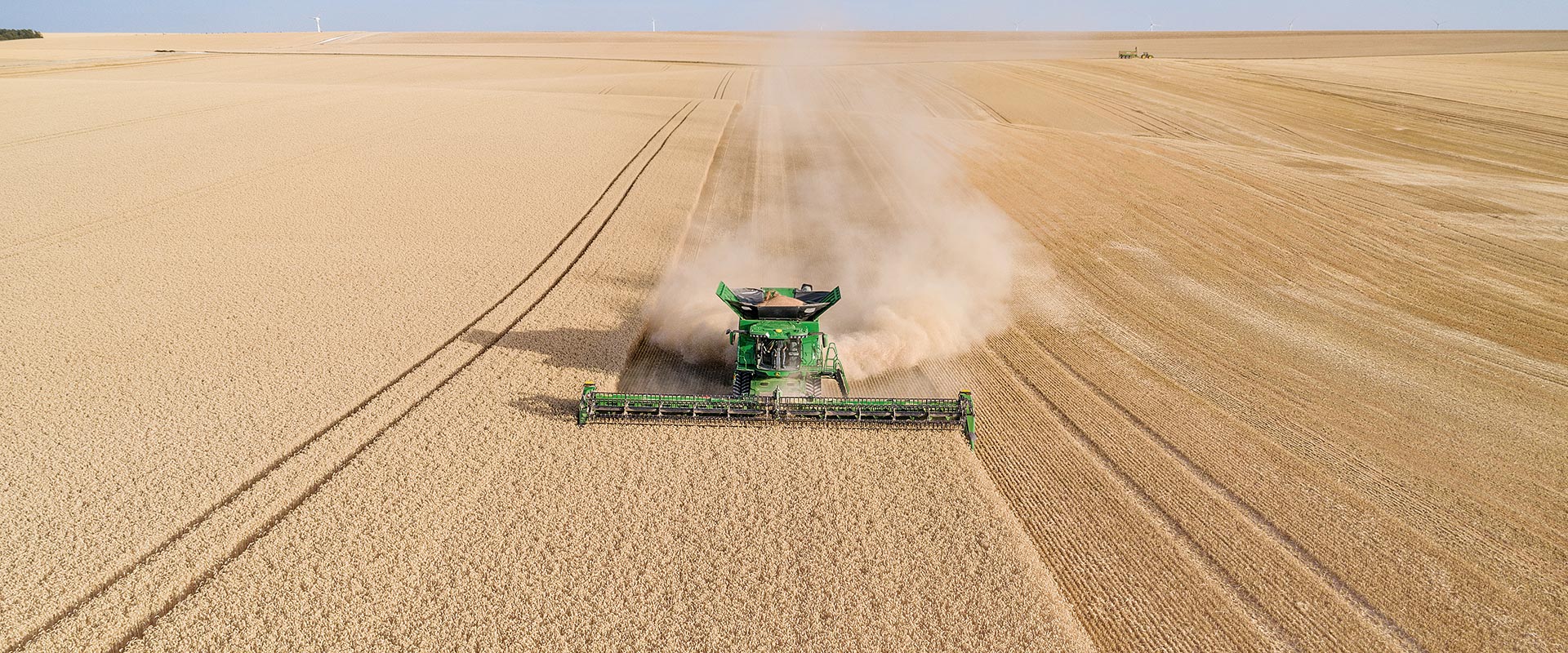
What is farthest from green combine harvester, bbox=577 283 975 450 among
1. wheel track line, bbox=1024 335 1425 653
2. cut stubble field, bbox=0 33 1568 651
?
wheel track line, bbox=1024 335 1425 653

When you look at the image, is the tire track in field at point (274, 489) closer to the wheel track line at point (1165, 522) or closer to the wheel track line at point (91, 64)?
the wheel track line at point (1165, 522)

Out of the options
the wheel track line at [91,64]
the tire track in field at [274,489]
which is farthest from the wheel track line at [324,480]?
the wheel track line at [91,64]

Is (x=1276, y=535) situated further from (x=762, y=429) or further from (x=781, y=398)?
(x=762, y=429)

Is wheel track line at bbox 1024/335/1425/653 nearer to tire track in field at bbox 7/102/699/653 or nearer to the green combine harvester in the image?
the green combine harvester

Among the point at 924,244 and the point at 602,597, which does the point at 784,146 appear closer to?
the point at 924,244

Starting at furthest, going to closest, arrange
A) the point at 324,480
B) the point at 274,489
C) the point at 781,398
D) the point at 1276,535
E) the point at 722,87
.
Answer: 1. the point at 722,87
2. the point at 781,398
3. the point at 324,480
4. the point at 274,489
5. the point at 1276,535

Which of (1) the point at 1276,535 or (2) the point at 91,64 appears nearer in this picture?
(1) the point at 1276,535

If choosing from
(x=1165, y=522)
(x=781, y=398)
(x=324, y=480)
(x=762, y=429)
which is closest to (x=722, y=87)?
(x=781, y=398)
